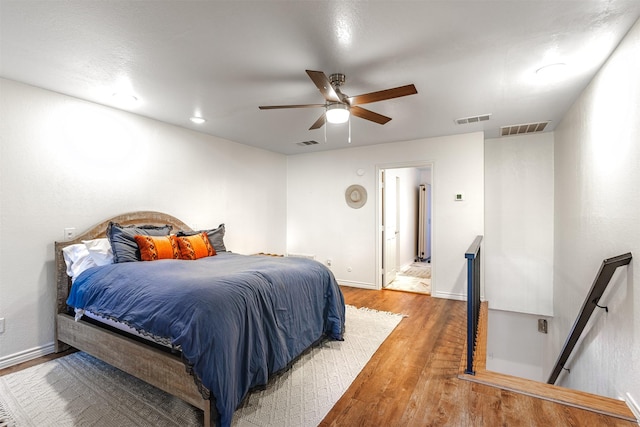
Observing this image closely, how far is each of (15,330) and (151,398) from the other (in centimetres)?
160

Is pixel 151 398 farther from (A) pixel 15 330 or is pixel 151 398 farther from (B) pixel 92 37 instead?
(B) pixel 92 37

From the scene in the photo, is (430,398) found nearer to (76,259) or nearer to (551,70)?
(551,70)

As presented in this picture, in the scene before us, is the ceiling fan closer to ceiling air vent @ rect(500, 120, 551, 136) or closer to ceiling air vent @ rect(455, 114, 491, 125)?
ceiling air vent @ rect(455, 114, 491, 125)

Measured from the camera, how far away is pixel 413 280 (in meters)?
5.93

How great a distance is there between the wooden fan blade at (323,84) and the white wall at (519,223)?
3442 millimetres

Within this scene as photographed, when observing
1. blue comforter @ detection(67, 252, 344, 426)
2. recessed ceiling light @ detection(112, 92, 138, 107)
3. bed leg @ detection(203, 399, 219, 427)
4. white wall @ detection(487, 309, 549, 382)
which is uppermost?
recessed ceiling light @ detection(112, 92, 138, 107)

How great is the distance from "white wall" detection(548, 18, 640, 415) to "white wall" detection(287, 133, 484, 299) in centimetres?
115

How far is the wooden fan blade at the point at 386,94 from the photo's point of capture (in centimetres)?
219

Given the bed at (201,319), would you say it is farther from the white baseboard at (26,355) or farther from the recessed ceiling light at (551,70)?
the recessed ceiling light at (551,70)

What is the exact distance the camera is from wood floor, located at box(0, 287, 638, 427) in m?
1.86

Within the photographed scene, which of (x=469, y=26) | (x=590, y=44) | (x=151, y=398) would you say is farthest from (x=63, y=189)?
(x=590, y=44)

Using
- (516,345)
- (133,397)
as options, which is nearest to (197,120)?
(133,397)

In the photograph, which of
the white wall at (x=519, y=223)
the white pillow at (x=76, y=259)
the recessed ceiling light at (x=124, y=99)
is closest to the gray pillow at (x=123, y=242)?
the white pillow at (x=76, y=259)

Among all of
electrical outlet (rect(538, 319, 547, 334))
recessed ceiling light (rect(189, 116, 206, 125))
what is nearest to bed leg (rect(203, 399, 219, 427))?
recessed ceiling light (rect(189, 116, 206, 125))
